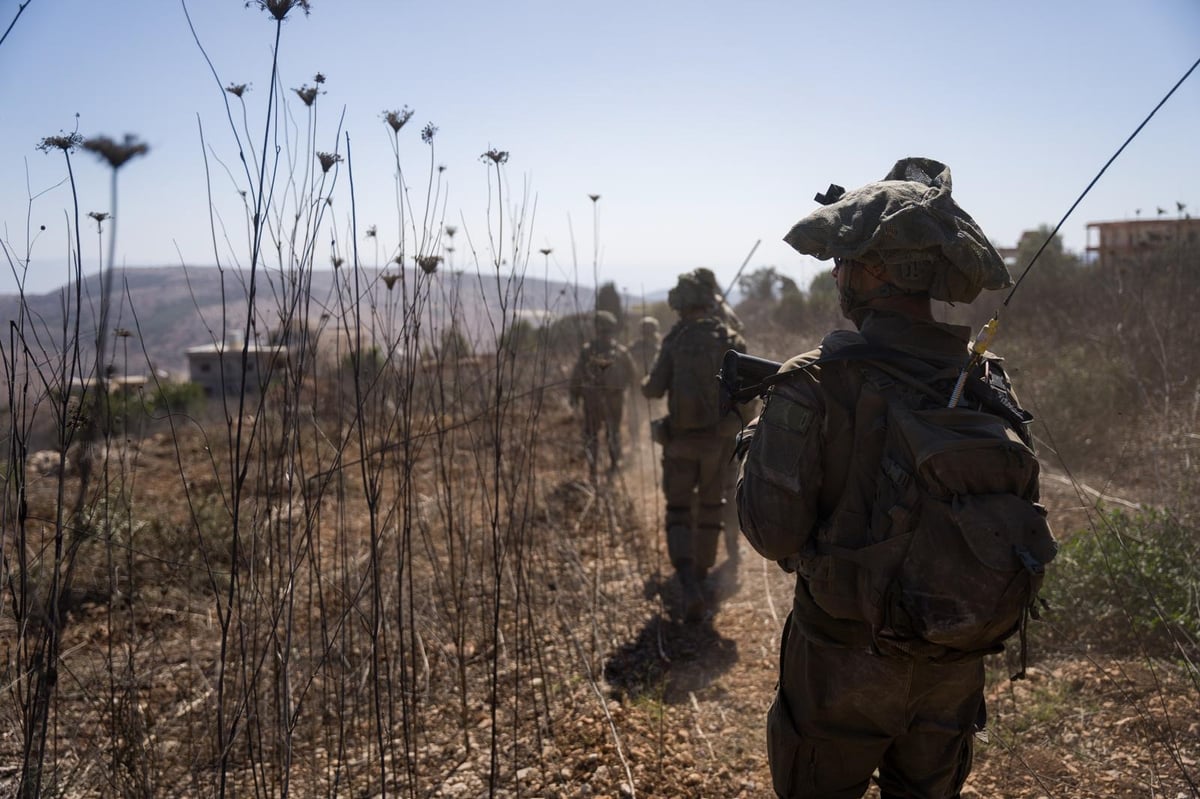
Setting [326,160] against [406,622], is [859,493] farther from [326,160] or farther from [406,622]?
[406,622]

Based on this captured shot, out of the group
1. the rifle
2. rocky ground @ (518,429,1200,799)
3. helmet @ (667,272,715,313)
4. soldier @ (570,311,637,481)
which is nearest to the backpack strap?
the rifle

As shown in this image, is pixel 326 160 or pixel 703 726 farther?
pixel 703 726

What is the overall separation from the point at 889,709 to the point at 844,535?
1.36 ft

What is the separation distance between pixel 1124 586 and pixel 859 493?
8.89 feet

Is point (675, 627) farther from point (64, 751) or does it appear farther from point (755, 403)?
point (64, 751)

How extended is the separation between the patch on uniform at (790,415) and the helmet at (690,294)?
9.92 ft

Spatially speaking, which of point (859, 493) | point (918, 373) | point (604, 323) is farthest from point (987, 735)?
point (604, 323)

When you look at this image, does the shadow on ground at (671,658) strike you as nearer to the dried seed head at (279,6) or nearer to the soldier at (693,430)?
the soldier at (693,430)

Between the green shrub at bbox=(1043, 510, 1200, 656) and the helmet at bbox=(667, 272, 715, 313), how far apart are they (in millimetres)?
2248

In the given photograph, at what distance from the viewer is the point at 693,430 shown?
4906mm


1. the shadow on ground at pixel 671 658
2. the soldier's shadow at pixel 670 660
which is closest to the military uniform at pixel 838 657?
the shadow on ground at pixel 671 658

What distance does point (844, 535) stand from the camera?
1.82 metres

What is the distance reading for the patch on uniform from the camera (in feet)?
5.91

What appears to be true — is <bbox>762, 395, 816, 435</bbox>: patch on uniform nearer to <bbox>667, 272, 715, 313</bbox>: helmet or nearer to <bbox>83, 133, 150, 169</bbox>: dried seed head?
<bbox>83, 133, 150, 169</bbox>: dried seed head
